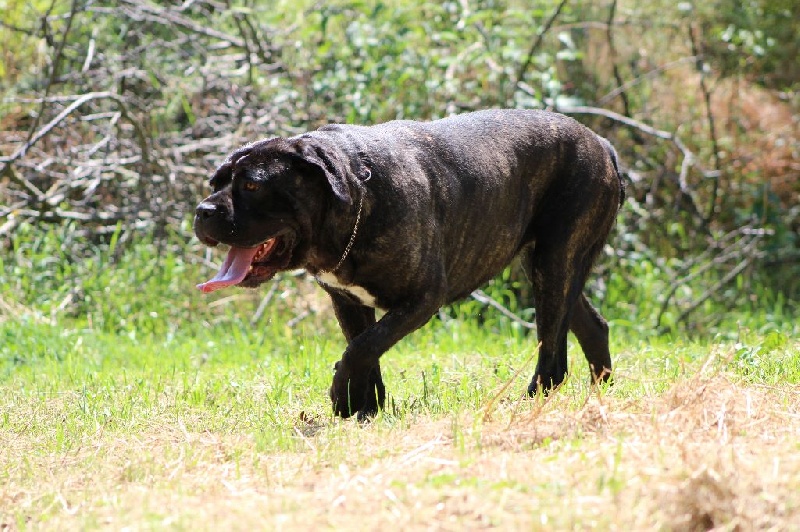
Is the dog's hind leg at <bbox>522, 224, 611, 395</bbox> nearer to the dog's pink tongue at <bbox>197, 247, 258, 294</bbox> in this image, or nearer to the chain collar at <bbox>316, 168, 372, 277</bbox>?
the chain collar at <bbox>316, 168, 372, 277</bbox>

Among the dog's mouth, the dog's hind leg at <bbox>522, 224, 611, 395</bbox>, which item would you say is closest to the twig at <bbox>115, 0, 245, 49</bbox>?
the dog's hind leg at <bbox>522, 224, 611, 395</bbox>

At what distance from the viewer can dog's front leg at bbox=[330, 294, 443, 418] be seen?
5.55 meters

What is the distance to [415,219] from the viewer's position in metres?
5.71

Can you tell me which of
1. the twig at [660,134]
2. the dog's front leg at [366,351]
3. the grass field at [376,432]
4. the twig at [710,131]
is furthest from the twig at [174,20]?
the dog's front leg at [366,351]

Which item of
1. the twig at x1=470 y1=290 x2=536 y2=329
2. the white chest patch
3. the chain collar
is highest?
the chain collar

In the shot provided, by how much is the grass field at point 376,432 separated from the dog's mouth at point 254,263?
737mm

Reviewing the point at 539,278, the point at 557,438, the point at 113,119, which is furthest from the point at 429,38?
the point at 557,438

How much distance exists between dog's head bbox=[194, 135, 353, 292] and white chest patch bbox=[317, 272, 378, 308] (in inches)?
9.3

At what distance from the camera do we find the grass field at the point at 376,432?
373 centimetres

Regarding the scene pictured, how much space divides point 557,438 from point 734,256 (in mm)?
6064

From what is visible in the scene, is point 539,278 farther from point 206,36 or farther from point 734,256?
point 206,36

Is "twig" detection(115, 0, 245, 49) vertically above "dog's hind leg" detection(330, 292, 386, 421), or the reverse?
"twig" detection(115, 0, 245, 49)

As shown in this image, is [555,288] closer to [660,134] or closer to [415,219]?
[415,219]

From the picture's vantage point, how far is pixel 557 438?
469cm
